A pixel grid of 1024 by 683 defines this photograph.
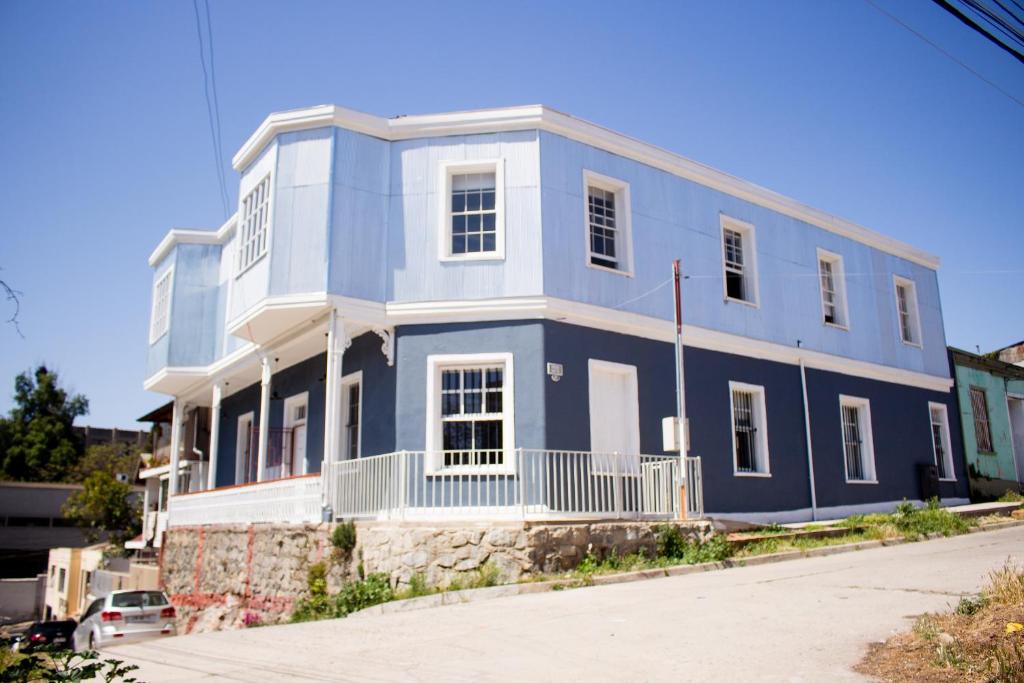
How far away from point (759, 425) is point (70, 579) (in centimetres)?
3111

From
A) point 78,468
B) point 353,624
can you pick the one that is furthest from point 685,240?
point 78,468

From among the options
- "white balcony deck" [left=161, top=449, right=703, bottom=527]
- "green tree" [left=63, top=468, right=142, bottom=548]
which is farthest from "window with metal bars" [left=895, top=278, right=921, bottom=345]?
"green tree" [left=63, top=468, right=142, bottom=548]

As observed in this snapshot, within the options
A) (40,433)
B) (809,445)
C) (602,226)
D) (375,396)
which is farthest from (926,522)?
(40,433)

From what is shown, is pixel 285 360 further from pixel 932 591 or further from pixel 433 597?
pixel 932 591

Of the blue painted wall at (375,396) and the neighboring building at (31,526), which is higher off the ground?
the blue painted wall at (375,396)

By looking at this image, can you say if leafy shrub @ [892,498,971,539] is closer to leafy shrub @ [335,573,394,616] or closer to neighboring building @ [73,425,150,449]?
leafy shrub @ [335,573,394,616]

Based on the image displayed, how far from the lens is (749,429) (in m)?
18.0

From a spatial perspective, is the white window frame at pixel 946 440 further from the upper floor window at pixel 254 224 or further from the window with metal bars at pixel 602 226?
the upper floor window at pixel 254 224

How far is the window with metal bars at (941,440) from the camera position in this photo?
2265 cm

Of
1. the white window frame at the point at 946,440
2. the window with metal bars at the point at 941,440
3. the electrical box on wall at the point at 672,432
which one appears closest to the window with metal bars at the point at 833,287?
the white window frame at the point at 946,440

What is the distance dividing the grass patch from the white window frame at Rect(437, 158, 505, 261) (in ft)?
31.9

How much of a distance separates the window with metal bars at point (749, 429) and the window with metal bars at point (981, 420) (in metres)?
9.60

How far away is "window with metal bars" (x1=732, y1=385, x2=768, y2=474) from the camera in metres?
17.7

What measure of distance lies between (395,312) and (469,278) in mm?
1451
